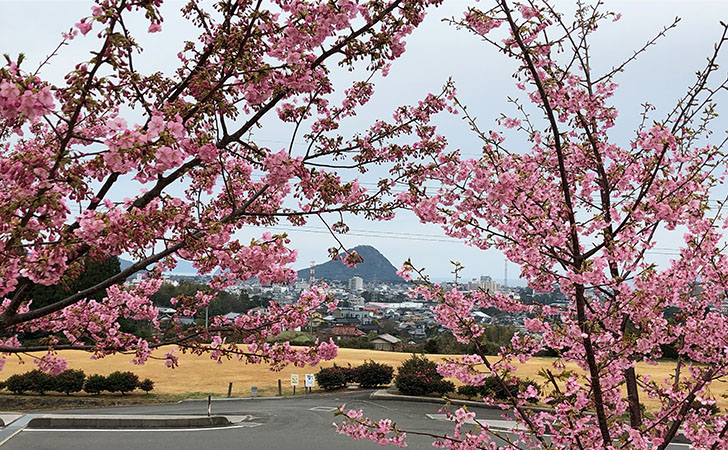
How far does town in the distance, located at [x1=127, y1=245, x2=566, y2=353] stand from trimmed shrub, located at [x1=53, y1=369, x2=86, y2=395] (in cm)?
475

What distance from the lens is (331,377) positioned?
19.7 meters

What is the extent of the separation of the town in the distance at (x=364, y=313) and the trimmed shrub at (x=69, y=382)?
4.75 metres

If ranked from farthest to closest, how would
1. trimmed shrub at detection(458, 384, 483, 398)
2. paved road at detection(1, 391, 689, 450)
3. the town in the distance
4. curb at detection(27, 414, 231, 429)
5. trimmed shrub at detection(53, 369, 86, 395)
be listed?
trimmed shrub at detection(53, 369, 86, 395) < trimmed shrub at detection(458, 384, 483, 398) < curb at detection(27, 414, 231, 429) < paved road at detection(1, 391, 689, 450) < the town in the distance

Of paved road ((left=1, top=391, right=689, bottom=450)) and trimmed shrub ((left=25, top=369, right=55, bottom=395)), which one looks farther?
trimmed shrub ((left=25, top=369, right=55, bottom=395))

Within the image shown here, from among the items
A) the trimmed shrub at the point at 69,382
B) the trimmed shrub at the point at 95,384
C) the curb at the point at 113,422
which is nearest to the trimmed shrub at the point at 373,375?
the curb at the point at 113,422

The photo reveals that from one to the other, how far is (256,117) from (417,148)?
249 cm

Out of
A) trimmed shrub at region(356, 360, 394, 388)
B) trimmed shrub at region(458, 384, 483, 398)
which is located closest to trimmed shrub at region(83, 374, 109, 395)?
trimmed shrub at region(356, 360, 394, 388)

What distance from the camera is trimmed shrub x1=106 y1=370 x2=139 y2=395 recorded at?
1842 centimetres

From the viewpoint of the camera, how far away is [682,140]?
4020mm

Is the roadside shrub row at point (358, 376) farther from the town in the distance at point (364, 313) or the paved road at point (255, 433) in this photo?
the paved road at point (255, 433)

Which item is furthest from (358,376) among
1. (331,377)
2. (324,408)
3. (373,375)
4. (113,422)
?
(113,422)

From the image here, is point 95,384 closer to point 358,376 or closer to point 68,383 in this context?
point 68,383

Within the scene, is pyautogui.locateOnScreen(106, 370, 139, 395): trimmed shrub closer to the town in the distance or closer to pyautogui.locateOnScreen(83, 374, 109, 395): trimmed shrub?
pyautogui.locateOnScreen(83, 374, 109, 395): trimmed shrub

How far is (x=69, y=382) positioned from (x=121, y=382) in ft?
5.70
